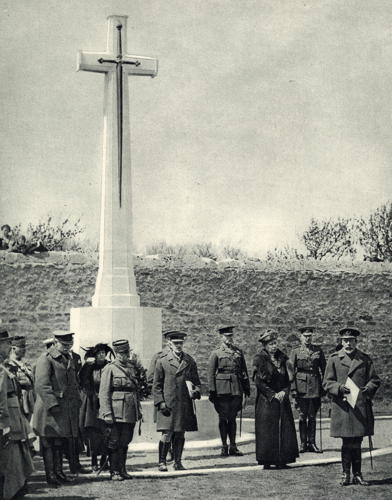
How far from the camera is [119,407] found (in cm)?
984

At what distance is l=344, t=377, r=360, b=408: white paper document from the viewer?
9547mm

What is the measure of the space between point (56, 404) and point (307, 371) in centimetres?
449

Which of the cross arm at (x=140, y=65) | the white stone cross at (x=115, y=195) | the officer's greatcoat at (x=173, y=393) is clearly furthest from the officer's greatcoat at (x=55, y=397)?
the cross arm at (x=140, y=65)

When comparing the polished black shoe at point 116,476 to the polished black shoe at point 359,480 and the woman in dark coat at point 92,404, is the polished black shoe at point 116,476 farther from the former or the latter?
the polished black shoe at point 359,480

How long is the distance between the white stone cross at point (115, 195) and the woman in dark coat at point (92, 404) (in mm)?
2314

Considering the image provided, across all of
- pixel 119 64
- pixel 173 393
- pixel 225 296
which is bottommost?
pixel 173 393

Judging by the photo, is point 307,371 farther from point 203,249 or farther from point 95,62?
point 203,249

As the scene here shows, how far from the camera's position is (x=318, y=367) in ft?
43.2

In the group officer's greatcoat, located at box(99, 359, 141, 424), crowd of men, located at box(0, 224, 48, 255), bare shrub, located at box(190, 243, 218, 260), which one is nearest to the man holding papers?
officer's greatcoat, located at box(99, 359, 141, 424)

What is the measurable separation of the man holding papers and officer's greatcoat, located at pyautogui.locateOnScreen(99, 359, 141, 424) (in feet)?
6.92

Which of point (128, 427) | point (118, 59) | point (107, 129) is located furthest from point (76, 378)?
point (118, 59)

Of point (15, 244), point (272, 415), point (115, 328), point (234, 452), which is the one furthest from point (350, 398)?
point (15, 244)

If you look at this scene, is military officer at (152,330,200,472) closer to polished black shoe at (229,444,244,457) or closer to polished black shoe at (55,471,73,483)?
polished black shoe at (55,471,73,483)

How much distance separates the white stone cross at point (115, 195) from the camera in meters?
13.4
